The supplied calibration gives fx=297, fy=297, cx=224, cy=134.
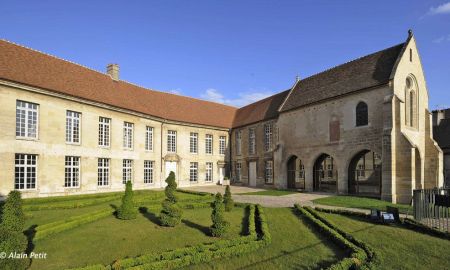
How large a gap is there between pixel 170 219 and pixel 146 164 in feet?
62.9

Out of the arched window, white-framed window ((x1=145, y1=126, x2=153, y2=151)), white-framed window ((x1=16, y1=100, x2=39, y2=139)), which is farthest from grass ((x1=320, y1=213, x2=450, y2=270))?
white-framed window ((x1=145, y1=126, x2=153, y2=151))

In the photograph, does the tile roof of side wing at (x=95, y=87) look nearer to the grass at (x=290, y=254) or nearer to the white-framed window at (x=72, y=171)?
the white-framed window at (x=72, y=171)

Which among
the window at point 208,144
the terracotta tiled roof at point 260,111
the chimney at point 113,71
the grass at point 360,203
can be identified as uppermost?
the chimney at point 113,71

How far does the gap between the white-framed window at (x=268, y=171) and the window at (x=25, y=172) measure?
76.3 ft

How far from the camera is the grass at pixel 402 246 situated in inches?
370

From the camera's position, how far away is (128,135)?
97.9ft

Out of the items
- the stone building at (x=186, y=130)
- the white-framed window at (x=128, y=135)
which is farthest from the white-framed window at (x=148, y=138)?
the white-framed window at (x=128, y=135)

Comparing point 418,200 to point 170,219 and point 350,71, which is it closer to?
point 170,219

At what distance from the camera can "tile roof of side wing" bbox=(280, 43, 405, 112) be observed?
2452cm

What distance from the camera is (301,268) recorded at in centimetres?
885

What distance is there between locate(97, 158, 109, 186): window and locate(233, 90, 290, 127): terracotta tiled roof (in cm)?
1824

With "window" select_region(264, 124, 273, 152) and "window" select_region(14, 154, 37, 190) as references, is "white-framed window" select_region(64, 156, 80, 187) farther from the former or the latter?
"window" select_region(264, 124, 273, 152)

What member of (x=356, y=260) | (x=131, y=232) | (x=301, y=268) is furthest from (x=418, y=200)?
(x=131, y=232)

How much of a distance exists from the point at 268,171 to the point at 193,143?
9887mm
